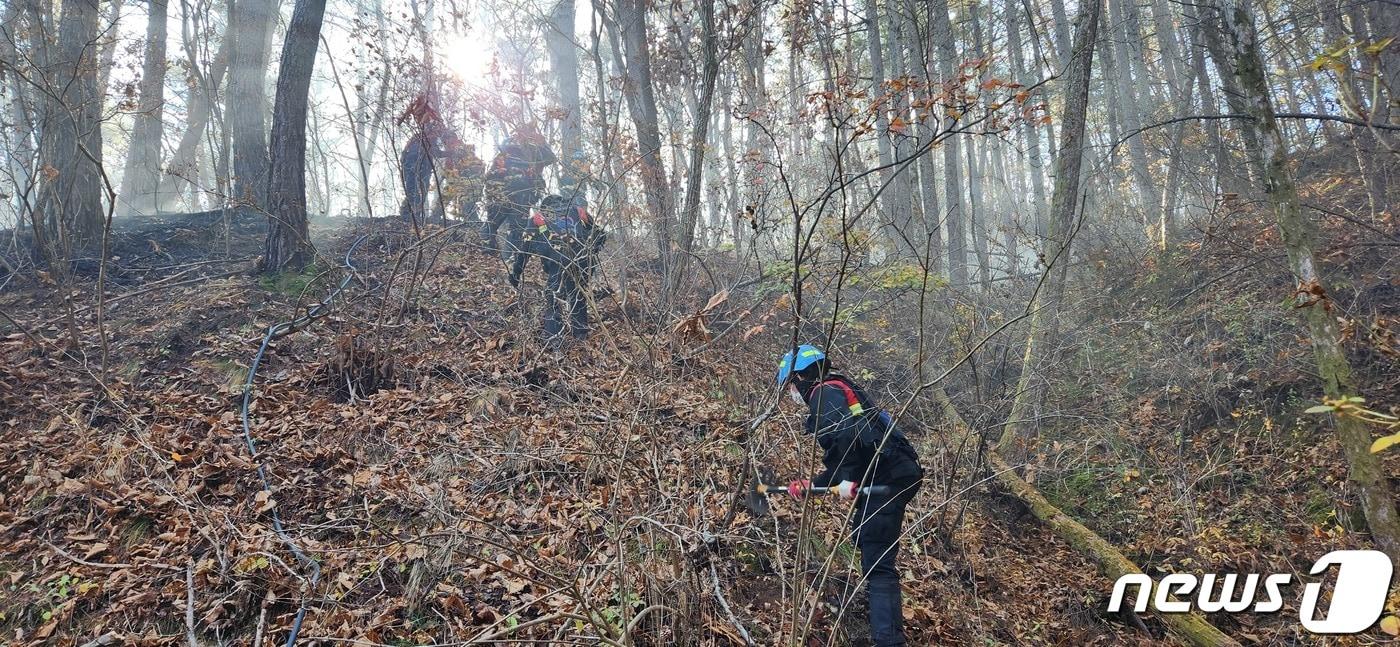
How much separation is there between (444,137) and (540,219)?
9.01 feet

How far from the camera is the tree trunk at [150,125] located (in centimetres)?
1261

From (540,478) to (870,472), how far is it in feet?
8.18

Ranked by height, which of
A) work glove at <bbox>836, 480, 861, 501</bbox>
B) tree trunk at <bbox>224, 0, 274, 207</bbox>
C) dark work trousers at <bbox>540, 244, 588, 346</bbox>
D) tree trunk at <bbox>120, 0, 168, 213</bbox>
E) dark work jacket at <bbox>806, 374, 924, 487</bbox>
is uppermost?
tree trunk at <bbox>120, 0, 168, 213</bbox>

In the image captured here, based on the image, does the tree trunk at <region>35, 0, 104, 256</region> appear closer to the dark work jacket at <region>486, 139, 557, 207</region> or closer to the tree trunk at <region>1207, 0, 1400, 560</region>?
the dark work jacket at <region>486, 139, 557, 207</region>

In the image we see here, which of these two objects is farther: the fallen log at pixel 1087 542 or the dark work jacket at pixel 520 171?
the dark work jacket at pixel 520 171

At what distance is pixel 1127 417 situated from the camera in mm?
6895

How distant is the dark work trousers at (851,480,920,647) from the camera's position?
3.92 metres

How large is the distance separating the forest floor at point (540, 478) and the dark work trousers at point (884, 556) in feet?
1.18

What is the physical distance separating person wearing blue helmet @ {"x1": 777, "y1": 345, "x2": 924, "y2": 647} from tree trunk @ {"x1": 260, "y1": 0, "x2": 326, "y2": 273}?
6.40 meters

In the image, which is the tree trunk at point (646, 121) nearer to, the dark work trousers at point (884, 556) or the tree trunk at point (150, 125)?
the dark work trousers at point (884, 556)

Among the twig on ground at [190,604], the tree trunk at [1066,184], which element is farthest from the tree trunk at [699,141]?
the twig on ground at [190,604]

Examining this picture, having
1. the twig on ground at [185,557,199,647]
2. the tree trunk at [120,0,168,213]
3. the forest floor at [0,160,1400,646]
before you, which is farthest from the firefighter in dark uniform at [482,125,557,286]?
the tree trunk at [120,0,168,213]

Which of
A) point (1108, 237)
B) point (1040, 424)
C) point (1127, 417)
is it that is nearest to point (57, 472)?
point (1040, 424)

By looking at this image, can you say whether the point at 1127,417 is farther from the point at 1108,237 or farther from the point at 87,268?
the point at 87,268
